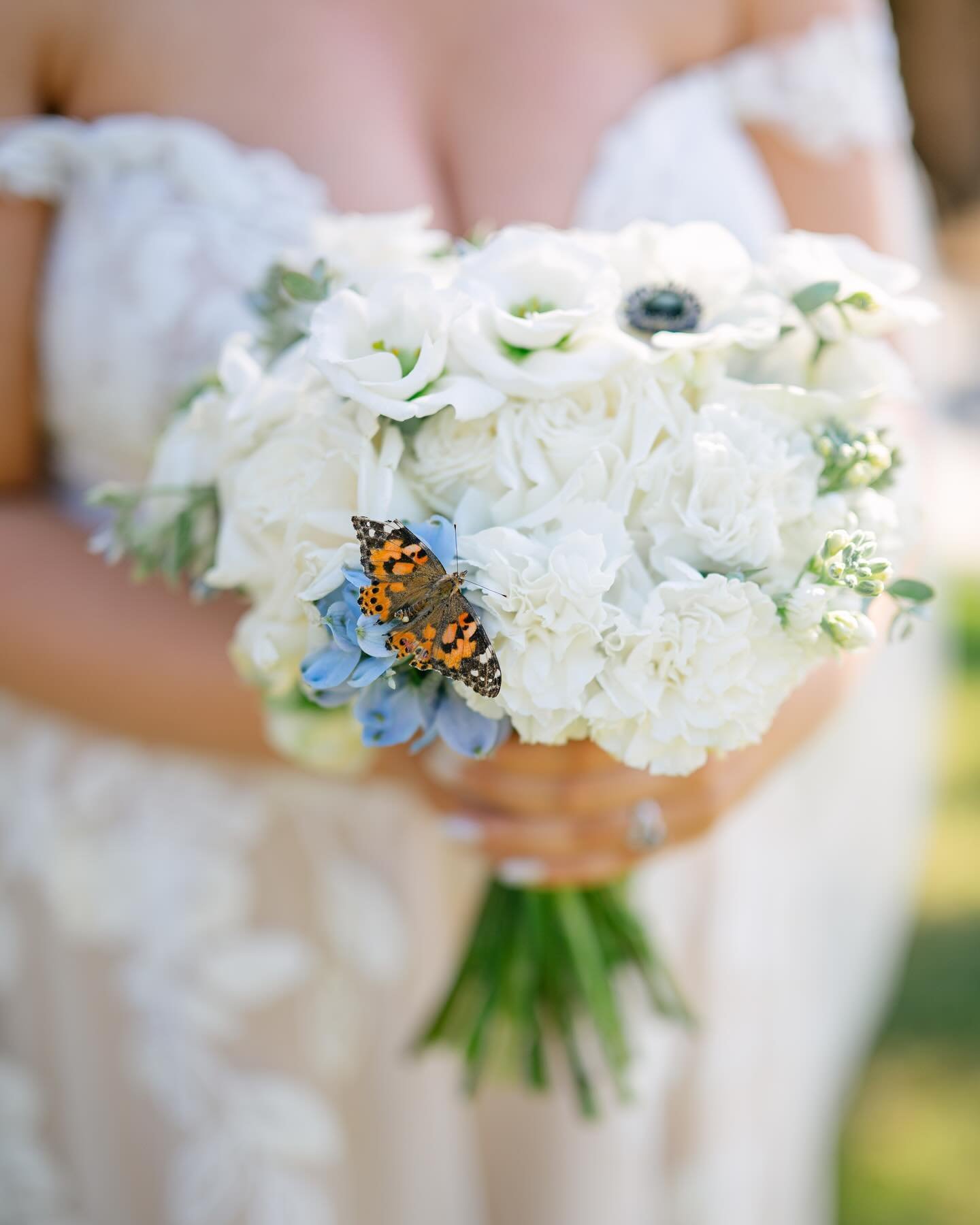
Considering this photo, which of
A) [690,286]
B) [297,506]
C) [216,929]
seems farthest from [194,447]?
[216,929]

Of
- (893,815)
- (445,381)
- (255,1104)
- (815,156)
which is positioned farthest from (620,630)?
(893,815)

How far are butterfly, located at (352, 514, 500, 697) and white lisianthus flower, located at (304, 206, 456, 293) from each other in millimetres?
280

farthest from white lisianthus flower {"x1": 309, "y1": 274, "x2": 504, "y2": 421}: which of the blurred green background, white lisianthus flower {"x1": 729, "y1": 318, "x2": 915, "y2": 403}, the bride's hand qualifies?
the blurred green background

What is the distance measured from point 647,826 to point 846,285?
0.64 metres

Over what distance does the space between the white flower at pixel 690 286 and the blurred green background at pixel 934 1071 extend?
2261 mm

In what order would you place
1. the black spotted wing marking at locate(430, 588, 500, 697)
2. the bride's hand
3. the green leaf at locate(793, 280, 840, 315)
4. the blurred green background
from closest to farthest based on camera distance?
the black spotted wing marking at locate(430, 588, 500, 697)
the green leaf at locate(793, 280, 840, 315)
the bride's hand
the blurred green background

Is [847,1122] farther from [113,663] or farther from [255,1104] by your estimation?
[113,663]

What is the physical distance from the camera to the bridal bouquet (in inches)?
26.1

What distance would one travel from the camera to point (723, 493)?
687 millimetres

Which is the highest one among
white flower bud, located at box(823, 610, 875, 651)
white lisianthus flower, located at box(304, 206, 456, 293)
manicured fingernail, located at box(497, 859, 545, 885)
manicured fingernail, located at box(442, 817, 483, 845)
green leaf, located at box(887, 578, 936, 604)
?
white lisianthus flower, located at box(304, 206, 456, 293)

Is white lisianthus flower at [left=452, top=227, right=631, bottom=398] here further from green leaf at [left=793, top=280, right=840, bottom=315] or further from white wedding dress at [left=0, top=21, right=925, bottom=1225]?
white wedding dress at [left=0, top=21, right=925, bottom=1225]

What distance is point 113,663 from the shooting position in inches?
50.9

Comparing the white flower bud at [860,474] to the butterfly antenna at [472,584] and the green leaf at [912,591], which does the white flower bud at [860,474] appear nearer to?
the green leaf at [912,591]

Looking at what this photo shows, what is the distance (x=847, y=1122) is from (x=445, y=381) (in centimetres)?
244
